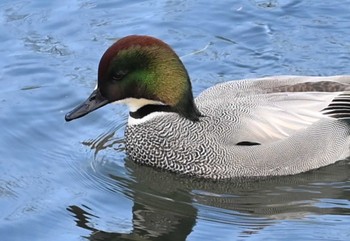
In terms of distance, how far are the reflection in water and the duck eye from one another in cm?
83

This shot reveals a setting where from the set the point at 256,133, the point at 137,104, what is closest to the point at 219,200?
the point at 256,133

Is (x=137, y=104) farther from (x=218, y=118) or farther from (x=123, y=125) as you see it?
(x=123, y=125)

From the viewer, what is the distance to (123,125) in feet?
32.9

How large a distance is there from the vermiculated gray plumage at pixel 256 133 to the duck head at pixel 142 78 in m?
0.18

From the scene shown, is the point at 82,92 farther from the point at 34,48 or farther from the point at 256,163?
the point at 256,163

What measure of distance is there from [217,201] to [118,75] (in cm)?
130

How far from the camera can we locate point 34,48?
1132 cm

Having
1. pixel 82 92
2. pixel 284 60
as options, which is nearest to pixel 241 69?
pixel 284 60

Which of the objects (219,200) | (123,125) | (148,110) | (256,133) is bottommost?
(219,200)

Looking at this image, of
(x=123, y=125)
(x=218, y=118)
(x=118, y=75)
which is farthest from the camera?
(x=123, y=125)

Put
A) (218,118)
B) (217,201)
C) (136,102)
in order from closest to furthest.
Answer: (217,201) → (218,118) → (136,102)

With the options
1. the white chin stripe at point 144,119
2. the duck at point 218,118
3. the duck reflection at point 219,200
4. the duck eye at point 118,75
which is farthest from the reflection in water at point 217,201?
the duck eye at point 118,75

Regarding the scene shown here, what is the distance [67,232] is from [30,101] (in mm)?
2452

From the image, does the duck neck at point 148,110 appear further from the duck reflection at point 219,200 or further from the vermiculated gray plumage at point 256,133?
the duck reflection at point 219,200
